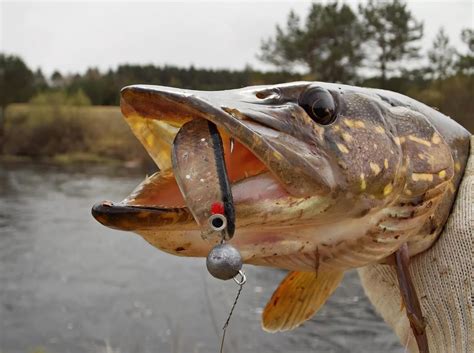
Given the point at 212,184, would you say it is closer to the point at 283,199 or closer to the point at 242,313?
the point at 283,199

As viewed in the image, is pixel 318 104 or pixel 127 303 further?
pixel 127 303

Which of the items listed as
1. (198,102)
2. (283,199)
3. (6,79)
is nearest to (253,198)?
(283,199)

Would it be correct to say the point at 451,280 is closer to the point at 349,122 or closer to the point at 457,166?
the point at 457,166

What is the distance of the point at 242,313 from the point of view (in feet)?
26.9

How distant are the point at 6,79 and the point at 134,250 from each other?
26.2m

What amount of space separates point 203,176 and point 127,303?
7821mm

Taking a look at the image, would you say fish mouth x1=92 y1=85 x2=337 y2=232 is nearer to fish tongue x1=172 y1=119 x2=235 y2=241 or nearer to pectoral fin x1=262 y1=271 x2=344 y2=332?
fish tongue x1=172 y1=119 x2=235 y2=241

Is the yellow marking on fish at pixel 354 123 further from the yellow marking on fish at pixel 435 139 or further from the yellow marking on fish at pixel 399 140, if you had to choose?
the yellow marking on fish at pixel 435 139

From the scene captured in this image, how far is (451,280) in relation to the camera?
4.47 ft

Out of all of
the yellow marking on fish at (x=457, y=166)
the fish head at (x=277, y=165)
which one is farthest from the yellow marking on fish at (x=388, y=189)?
the yellow marking on fish at (x=457, y=166)

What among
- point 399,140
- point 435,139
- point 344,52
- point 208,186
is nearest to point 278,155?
point 208,186

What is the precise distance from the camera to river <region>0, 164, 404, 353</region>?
7094mm

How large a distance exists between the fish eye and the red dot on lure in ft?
1.03

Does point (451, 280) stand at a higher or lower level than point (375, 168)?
lower
